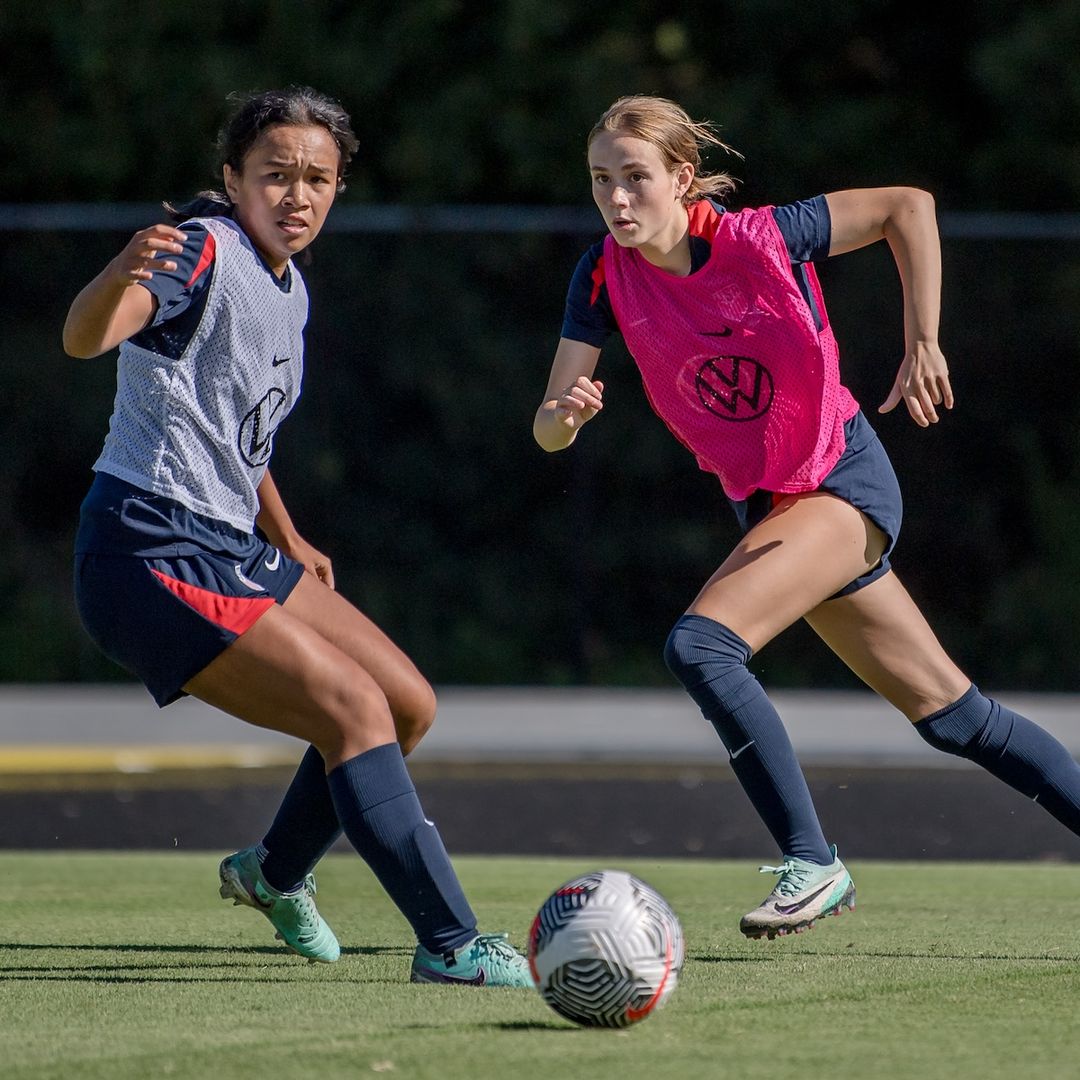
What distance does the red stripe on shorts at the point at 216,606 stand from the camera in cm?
402

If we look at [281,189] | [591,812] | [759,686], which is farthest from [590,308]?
[591,812]

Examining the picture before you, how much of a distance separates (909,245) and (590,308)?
806mm

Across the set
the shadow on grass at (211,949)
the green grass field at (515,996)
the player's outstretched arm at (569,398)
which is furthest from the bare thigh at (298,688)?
the shadow on grass at (211,949)

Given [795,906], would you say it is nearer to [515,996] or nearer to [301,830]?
[515,996]

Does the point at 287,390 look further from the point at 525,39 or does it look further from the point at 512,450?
the point at 525,39

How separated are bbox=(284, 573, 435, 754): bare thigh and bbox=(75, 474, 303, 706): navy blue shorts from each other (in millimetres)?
263

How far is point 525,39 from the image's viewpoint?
15.1m

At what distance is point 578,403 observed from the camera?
172 inches

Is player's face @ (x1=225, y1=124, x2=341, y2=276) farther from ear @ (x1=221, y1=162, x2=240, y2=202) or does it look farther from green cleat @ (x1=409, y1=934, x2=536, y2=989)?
green cleat @ (x1=409, y1=934, x2=536, y2=989)

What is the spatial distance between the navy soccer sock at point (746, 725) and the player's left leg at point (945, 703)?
38 centimetres

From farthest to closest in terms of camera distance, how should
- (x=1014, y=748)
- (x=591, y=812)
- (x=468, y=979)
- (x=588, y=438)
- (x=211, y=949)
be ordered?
1. (x=588, y=438)
2. (x=591, y=812)
3. (x=211, y=949)
4. (x=1014, y=748)
5. (x=468, y=979)

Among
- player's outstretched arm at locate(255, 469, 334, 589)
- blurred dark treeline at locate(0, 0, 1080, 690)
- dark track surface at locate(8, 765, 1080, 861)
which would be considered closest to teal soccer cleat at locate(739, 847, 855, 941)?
player's outstretched arm at locate(255, 469, 334, 589)

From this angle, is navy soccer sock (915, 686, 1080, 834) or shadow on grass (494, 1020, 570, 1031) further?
navy soccer sock (915, 686, 1080, 834)

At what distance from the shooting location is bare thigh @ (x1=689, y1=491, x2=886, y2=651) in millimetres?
4492
